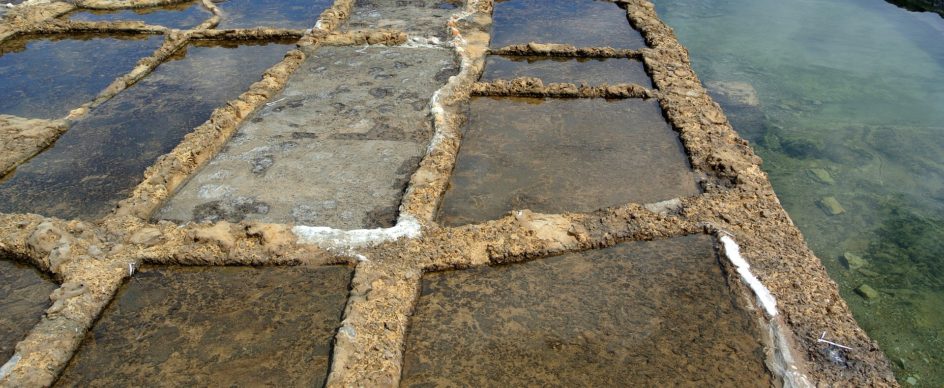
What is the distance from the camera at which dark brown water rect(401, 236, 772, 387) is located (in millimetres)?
2707

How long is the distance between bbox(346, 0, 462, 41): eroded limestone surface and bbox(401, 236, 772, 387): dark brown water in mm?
3697

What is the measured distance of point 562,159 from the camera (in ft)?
14.0

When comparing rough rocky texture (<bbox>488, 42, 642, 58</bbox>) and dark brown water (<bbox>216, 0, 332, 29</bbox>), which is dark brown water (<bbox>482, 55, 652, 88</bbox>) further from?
dark brown water (<bbox>216, 0, 332, 29</bbox>)

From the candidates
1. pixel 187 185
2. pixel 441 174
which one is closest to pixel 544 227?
pixel 441 174

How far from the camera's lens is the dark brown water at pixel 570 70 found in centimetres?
555

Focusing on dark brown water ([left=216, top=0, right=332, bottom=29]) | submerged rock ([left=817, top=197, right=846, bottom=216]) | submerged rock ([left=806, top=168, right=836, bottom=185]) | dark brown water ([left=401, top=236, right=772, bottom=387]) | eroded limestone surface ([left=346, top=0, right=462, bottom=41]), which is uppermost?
eroded limestone surface ([left=346, top=0, right=462, bottom=41])

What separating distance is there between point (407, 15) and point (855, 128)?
4.56m

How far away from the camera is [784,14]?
7.90 metres

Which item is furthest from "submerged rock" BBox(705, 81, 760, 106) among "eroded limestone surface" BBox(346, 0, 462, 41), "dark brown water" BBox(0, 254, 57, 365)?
"dark brown water" BBox(0, 254, 57, 365)

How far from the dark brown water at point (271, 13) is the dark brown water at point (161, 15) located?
0.29 meters

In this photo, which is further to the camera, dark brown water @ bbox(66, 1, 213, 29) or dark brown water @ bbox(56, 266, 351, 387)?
dark brown water @ bbox(66, 1, 213, 29)

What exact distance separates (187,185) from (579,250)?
8.30 feet

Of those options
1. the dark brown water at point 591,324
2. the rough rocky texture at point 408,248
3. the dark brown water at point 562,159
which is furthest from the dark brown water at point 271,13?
the dark brown water at point 591,324

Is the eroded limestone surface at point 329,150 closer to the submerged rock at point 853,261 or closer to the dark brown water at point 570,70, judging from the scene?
the dark brown water at point 570,70
